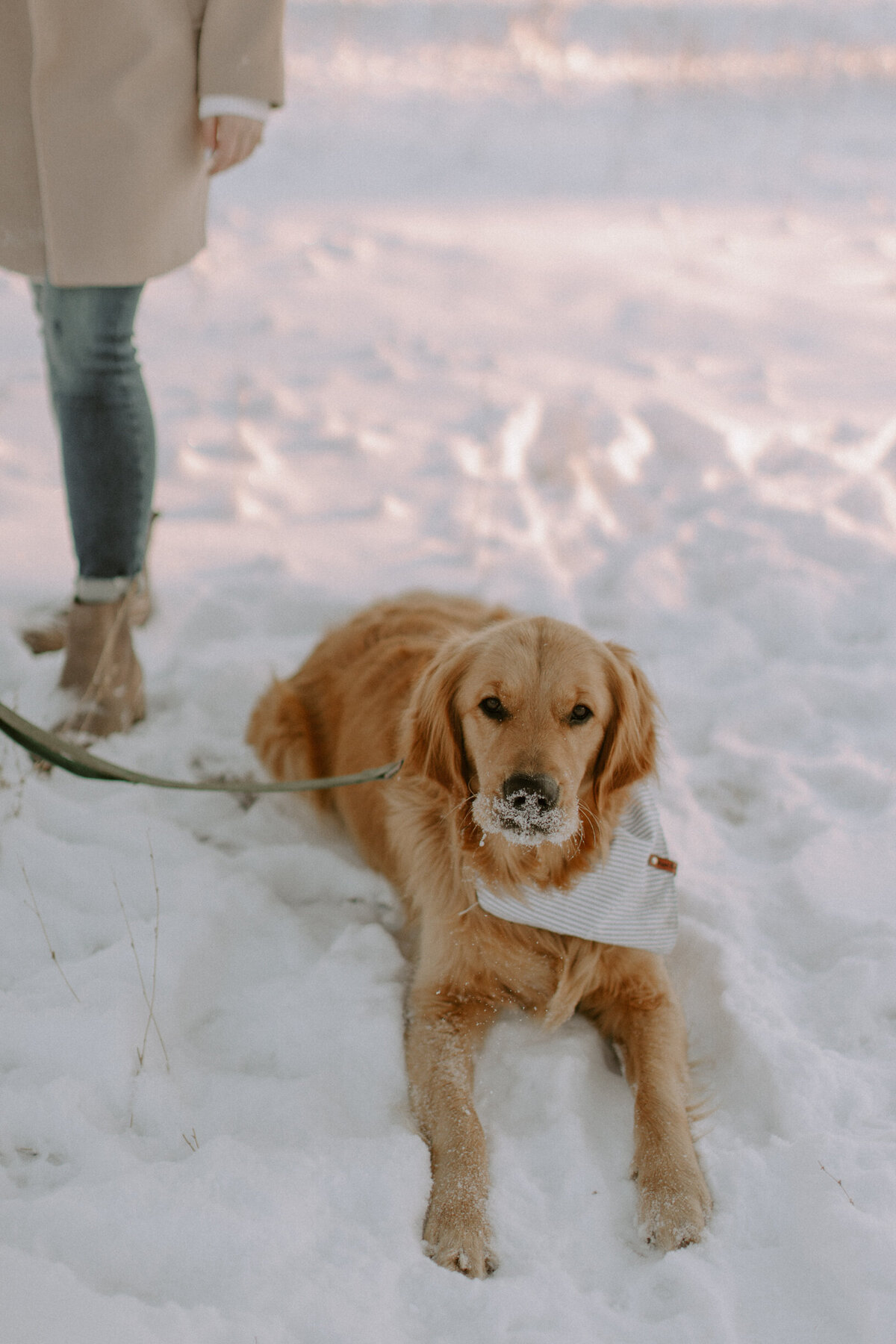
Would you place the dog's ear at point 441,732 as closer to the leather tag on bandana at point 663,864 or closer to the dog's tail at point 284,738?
the leather tag on bandana at point 663,864

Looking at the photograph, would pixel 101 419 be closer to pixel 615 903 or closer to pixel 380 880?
pixel 380 880

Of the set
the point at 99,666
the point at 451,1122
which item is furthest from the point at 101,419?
the point at 451,1122

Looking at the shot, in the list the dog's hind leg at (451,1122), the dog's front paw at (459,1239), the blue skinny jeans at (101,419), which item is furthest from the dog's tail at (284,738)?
the dog's front paw at (459,1239)

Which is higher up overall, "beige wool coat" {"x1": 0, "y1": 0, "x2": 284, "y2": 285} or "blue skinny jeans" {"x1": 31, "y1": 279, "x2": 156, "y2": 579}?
"beige wool coat" {"x1": 0, "y1": 0, "x2": 284, "y2": 285}

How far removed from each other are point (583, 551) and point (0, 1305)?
326 cm

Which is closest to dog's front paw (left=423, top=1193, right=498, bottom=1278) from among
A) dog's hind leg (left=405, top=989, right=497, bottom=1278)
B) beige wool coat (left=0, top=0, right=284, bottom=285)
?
dog's hind leg (left=405, top=989, right=497, bottom=1278)

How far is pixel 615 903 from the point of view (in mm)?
2176

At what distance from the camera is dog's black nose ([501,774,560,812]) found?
1.91 meters

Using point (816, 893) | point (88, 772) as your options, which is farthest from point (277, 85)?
point (816, 893)

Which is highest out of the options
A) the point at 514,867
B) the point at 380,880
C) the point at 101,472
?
the point at 101,472

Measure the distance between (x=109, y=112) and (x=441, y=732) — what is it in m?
1.55

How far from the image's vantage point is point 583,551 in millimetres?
4109

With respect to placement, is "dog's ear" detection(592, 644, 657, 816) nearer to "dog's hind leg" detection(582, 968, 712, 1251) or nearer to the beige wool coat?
"dog's hind leg" detection(582, 968, 712, 1251)

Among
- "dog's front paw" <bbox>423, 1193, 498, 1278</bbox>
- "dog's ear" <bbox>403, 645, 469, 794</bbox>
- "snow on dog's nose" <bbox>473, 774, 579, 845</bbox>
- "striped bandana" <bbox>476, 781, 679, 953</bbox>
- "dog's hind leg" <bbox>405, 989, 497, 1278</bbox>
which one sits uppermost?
"snow on dog's nose" <bbox>473, 774, 579, 845</bbox>
